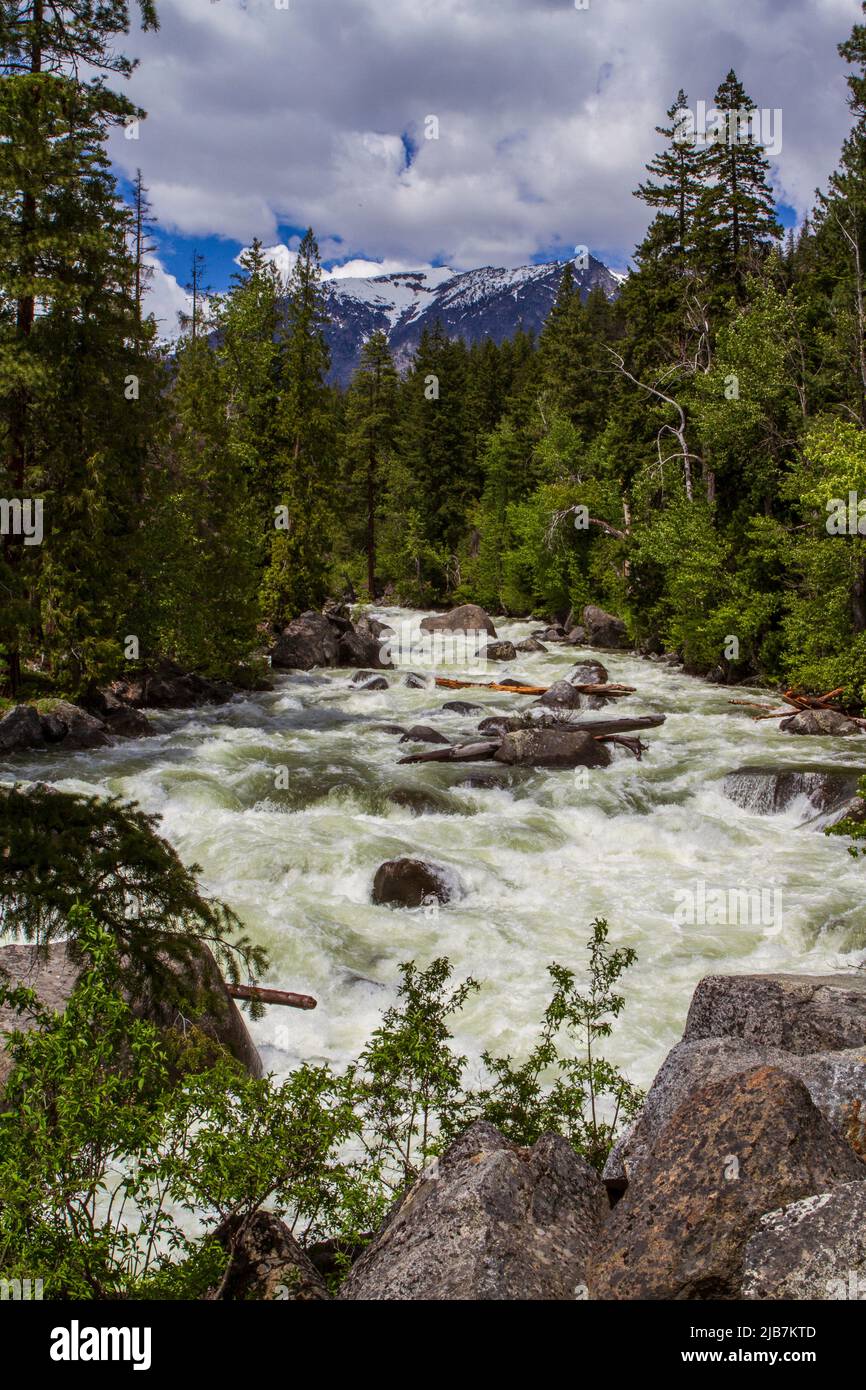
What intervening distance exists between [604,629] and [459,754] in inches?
839

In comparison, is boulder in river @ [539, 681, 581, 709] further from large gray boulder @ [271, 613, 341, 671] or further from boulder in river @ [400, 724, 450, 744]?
large gray boulder @ [271, 613, 341, 671]

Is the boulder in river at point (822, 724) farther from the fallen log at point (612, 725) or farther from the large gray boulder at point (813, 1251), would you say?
the large gray boulder at point (813, 1251)

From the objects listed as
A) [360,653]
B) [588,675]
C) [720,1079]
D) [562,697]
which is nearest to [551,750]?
[562,697]

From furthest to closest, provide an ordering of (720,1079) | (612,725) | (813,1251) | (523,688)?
(523,688) < (612,725) < (720,1079) < (813,1251)

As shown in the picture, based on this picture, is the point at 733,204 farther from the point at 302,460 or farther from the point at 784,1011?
the point at 784,1011

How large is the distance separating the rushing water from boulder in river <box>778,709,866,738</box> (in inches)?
20.2

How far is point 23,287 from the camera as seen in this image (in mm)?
18375

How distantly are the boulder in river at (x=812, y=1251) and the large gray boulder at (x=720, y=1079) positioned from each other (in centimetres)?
107

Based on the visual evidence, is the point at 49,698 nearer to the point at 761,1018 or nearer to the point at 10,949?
the point at 10,949

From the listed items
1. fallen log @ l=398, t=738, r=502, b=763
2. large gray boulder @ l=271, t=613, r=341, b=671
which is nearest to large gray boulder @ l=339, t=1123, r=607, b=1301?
fallen log @ l=398, t=738, r=502, b=763

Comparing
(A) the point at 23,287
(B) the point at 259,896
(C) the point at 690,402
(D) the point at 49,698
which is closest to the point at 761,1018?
(B) the point at 259,896

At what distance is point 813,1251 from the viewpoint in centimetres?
Answer: 353

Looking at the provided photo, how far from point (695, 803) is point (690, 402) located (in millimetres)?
16355

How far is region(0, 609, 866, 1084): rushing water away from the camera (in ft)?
32.3
